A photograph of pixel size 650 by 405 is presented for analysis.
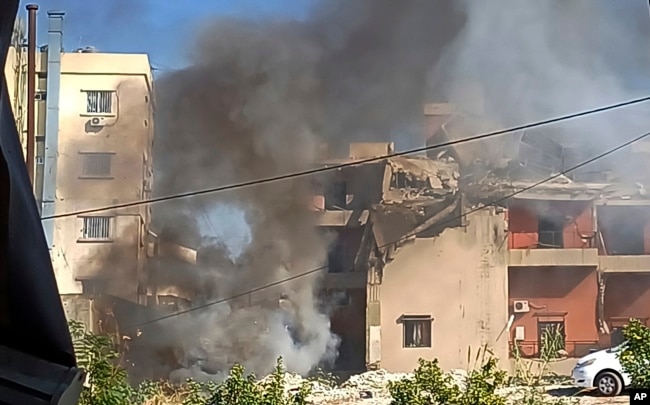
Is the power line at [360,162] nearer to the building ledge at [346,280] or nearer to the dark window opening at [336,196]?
the dark window opening at [336,196]

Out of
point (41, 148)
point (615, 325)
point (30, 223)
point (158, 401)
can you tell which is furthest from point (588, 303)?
point (30, 223)

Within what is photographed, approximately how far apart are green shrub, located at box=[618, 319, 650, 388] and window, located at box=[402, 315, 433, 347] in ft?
7.85

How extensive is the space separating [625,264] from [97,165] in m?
5.26

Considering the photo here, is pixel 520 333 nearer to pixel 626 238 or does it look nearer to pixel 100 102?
pixel 626 238

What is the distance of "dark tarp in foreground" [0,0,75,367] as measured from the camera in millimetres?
650

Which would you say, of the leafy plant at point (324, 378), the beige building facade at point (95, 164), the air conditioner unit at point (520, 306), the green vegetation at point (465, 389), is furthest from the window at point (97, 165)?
the air conditioner unit at point (520, 306)

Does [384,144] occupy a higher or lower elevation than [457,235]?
higher

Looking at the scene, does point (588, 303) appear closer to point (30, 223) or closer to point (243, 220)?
point (243, 220)

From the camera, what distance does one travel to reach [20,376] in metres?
0.64

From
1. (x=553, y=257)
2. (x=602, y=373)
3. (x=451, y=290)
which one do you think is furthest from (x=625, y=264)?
(x=602, y=373)

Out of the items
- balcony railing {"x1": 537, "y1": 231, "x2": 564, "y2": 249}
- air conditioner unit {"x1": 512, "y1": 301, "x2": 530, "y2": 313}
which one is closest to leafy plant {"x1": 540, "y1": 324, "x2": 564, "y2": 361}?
air conditioner unit {"x1": 512, "y1": 301, "x2": 530, "y2": 313}

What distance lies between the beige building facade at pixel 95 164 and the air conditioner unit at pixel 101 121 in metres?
0.01

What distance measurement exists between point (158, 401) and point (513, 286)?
346cm

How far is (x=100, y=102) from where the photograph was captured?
329 inches
